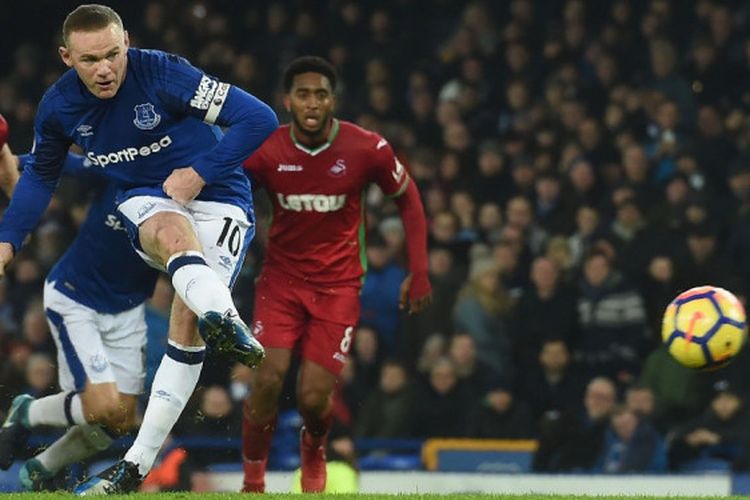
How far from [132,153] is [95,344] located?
1653 mm

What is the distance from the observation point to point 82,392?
33.2 ft

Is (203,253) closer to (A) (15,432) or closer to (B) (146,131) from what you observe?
(B) (146,131)

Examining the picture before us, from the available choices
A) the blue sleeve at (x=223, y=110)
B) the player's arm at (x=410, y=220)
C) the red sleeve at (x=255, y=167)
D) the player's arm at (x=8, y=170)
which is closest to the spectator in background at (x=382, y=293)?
the player's arm at (x=410, y=220)

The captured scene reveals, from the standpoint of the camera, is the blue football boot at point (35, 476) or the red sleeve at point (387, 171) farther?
the red sleeve at point (387, 171)

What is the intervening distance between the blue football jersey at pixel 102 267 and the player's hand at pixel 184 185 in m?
1.56

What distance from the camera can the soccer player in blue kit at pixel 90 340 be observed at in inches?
397

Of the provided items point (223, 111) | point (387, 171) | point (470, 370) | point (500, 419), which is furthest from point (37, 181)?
Result: point (470, 370)

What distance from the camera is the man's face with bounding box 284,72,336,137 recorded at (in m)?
10.3

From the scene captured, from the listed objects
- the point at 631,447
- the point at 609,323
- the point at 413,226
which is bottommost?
the point at 631,447

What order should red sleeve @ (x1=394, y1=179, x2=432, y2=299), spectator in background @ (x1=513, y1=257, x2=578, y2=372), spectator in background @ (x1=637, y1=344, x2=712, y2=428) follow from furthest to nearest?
spectator in background @ (x1=513, y1=257, x2=578, y2=372) → spectator in background @ (x1=637, y1=344, x2=712, y2=428) → red sleeve @ (x1=394, y1=179, x2=432, y2=299)

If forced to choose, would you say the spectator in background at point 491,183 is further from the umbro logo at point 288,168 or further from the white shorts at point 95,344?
the white shorts at point 95,344

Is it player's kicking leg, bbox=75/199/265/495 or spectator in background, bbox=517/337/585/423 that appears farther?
spectator in background, bbox=517/337/585/423

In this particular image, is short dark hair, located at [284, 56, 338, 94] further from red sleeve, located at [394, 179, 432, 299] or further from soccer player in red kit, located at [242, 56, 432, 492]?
red sleeve, located at [394, 179, 432, 299]

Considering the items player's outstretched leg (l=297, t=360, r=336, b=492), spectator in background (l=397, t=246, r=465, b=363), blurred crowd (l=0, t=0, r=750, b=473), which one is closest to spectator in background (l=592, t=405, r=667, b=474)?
blurred crowd (l=0, t=0, r=750, b=473)
